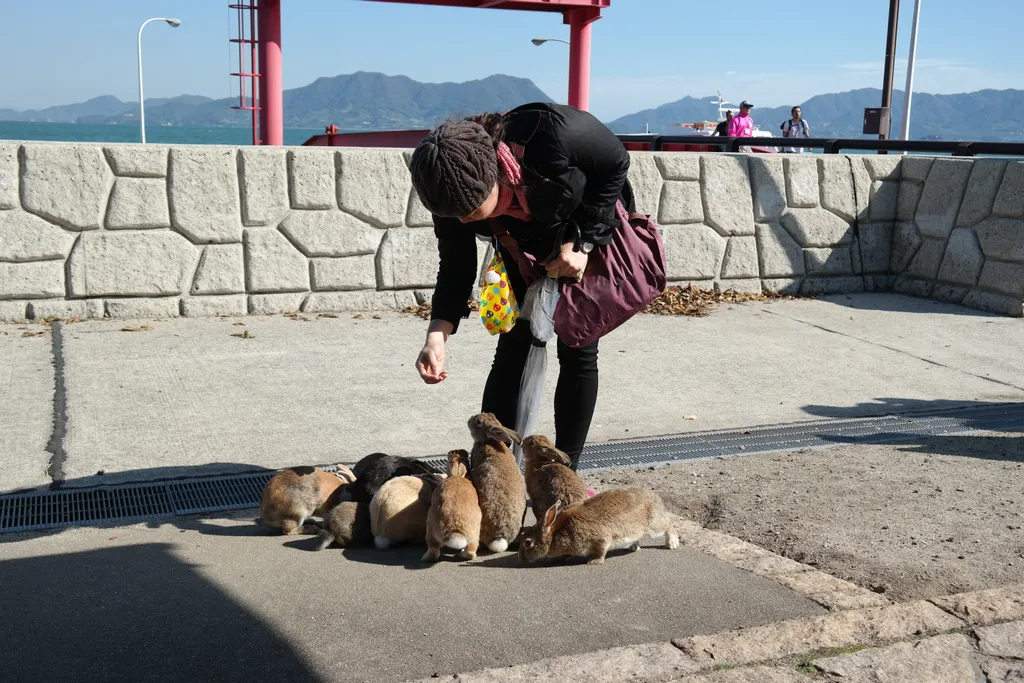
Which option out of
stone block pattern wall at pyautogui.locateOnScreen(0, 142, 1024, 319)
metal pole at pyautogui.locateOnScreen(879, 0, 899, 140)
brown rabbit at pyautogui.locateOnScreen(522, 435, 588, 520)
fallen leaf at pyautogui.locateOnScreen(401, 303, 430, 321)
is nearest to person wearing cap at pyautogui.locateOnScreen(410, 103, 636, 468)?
brown rabbit at pyautogui.locateOnScreen(522, 435, 588, 520)

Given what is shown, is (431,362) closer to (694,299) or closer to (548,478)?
(548,478)

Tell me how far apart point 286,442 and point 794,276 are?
582 cm

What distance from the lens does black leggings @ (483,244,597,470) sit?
3834 millimetres

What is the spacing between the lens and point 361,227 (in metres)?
7.60

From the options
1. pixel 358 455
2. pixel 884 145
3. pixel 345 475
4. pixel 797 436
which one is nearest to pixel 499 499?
pixel 345 475

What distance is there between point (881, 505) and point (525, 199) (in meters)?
2.00

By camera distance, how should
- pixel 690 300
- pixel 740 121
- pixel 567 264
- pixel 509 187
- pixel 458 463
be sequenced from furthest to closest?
pixel 740 121 < pixel 690 300 < pixel 458 463 < pixel 567 264 < pixel 509 187

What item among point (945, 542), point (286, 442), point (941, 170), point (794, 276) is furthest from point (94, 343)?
point (941, 170)

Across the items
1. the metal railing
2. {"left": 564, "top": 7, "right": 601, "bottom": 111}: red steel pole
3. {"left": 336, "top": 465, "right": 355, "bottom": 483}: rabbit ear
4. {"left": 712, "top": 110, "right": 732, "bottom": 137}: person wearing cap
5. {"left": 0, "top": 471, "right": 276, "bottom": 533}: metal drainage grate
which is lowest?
{"left": 0, "top": 471, "right": 276, "bottom": 533}: metal drainage grate

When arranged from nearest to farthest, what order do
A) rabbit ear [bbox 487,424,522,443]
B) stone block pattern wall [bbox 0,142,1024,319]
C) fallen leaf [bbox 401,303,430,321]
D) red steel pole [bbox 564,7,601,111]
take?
rabbit ear [bbox 487,424,522,443] → stone block pattern wall [bbox 0,142,1024,319] → fallen leaf [bbox 401,303,430,321] → red steel pole [bbox 564,7,601,111]

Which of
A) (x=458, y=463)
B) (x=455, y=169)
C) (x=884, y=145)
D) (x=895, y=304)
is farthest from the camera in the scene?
(x=884, y=145)

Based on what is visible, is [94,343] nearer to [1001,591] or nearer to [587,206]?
[587,206]

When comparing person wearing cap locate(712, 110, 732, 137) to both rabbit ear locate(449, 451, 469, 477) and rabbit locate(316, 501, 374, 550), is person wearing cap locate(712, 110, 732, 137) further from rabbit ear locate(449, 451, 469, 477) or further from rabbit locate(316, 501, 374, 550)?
rabbit locate(316, 501, 374, 550)

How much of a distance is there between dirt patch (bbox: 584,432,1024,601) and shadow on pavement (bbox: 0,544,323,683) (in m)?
1.79
